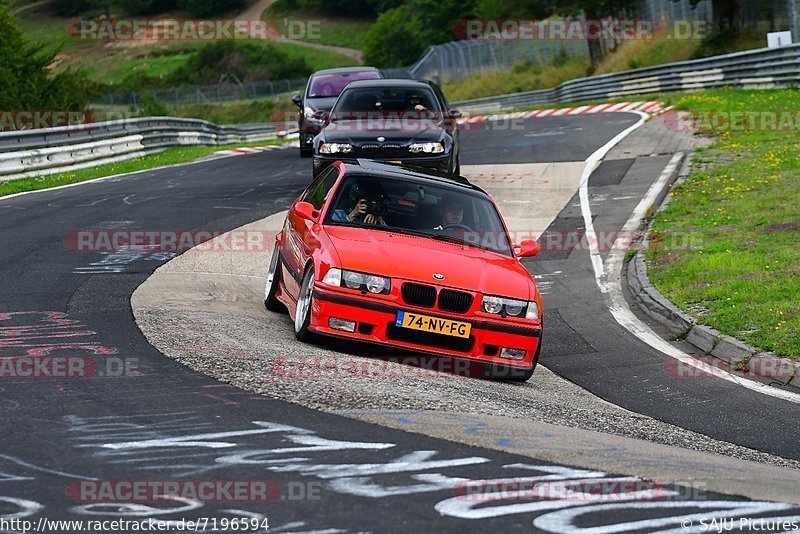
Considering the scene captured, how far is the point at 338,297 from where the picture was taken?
891cm


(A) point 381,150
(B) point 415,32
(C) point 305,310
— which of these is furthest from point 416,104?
(B) point 415,32

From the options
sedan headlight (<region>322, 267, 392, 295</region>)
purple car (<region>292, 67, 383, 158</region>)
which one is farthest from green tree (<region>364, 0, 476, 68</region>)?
sedan headlight (<region>322, 267, 392, 295</region>)

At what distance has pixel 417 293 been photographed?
29.3 ft

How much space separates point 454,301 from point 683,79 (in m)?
Answer: 32.3

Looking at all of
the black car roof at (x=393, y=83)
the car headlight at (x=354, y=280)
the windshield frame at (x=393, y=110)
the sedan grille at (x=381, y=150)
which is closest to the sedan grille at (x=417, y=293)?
the car headlight at (x=354, y=280)

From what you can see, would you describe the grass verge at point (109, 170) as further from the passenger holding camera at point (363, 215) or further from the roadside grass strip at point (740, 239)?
the passenger holding camera at point (363, 215)

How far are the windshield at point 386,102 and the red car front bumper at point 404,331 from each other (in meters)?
9.83

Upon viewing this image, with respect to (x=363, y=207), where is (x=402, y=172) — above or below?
above

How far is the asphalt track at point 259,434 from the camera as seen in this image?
16.8 feet

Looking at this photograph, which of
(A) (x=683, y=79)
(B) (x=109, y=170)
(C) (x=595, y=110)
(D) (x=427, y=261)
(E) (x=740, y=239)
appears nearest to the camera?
(D) (x=427, y=261)

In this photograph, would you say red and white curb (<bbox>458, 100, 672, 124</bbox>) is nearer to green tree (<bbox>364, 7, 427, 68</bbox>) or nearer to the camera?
the camera

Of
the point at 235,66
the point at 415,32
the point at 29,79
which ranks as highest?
the point at 415,32

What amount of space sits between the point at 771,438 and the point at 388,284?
2.91 meters

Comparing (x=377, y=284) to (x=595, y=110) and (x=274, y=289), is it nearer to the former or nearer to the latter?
(x=274, y=289)
